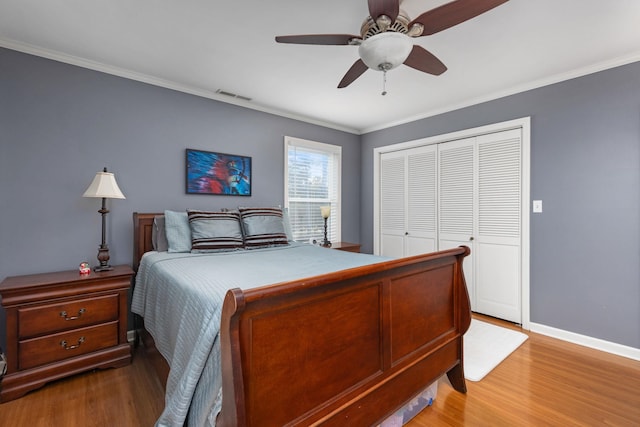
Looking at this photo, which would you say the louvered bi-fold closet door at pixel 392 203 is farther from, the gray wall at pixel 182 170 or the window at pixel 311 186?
the gray wall at pixel 182 170

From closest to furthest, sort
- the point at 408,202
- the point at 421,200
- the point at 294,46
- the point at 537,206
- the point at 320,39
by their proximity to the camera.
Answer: the point at 320,39 → the point at 294,46 → the point at 537,206 → the point at 421,200 → the point at 408,202

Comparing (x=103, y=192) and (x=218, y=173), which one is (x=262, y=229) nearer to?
(x=218, y=173)

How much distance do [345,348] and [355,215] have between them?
347cm

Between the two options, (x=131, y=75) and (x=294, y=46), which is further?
(x=131, y=75)

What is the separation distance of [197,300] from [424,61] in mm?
1913

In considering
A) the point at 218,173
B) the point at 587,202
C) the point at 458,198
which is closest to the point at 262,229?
the point at 218,173

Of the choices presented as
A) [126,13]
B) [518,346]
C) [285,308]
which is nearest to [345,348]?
[285,308]

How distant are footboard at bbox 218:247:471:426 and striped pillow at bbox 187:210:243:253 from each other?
1.72 m

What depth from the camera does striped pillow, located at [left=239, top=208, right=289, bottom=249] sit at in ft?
9.52

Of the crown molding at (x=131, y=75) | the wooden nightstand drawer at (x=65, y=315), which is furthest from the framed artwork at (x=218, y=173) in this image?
the wooden nightstand drawer at (x=65, y=315)

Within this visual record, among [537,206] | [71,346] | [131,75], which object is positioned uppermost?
[131,75]

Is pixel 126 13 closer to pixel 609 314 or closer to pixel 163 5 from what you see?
pixel 163 5

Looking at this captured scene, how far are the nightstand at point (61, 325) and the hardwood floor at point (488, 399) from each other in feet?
0.40

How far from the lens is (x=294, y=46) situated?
2256 millimetres
